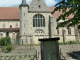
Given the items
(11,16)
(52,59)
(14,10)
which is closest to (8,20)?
(11,16)

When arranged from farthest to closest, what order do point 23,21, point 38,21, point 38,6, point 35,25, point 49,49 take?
point 38,6 → point 38,21 → point 35,25 → point 23,21 → point 49,49

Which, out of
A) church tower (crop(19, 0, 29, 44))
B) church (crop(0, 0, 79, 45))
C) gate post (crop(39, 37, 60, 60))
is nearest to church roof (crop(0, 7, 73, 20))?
church (crop(0, 0, 79, 45))

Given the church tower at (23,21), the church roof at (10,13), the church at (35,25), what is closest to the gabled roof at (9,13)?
the church roof at (10,13)

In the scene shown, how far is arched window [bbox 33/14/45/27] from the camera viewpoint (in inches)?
1052

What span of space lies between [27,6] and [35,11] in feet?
8.27

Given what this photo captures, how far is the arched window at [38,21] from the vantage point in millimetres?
26731

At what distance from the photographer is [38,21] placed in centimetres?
2686

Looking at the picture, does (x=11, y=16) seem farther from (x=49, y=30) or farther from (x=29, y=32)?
(x=49, y=30)

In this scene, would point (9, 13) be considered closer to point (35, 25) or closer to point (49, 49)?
point (35, 25)

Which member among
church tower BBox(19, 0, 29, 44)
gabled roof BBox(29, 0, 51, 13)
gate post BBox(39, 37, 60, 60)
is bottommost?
gate post BBox(39, 37, 60, 60)

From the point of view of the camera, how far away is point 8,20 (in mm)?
32406

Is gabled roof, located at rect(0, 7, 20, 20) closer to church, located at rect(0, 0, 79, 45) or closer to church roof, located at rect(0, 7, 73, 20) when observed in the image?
church roof, located at rect(0, 7, 73, 20)

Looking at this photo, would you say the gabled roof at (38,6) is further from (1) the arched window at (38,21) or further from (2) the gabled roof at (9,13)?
(2) the gabled roof at (9,13)

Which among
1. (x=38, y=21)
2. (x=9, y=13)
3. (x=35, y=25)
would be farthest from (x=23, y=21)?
(x=9, y=13)
